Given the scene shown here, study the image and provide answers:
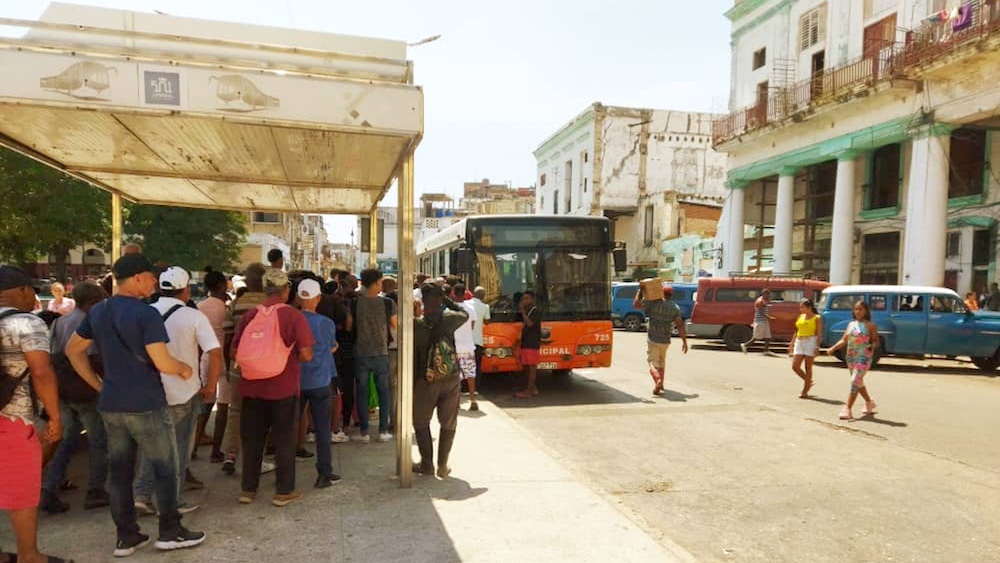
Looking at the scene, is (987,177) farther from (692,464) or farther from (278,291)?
(278,291)

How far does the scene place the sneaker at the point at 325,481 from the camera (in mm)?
4934

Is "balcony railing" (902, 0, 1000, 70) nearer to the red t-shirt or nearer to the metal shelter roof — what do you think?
the metal shelter roof

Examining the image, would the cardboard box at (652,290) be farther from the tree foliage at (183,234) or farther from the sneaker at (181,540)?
the tree foliage at (183,234)

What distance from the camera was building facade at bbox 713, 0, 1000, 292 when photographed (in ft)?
54.4

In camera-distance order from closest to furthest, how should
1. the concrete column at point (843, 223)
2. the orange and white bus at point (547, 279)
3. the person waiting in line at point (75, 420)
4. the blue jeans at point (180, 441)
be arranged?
the blue jeans at point (180, 441)
the person waiting in line at point (75, 420)
the orange and white bus at point (547, 279)
the concrete column at point (843, 223)

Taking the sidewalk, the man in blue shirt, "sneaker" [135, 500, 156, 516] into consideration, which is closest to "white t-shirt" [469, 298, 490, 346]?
the sidewalk

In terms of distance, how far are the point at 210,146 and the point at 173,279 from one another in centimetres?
179

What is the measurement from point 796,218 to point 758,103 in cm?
563

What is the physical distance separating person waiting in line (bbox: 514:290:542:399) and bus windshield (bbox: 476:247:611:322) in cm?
20

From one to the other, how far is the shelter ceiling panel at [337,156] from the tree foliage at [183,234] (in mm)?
25643

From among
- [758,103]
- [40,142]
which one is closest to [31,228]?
[40,142]

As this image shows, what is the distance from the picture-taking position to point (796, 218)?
88.3ft

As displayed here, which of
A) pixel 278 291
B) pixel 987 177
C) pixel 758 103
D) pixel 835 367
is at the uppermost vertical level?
pixel 758 103

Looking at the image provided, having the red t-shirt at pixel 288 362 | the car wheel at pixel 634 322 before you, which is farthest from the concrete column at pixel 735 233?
the red t-shirt at pixel 288 362
